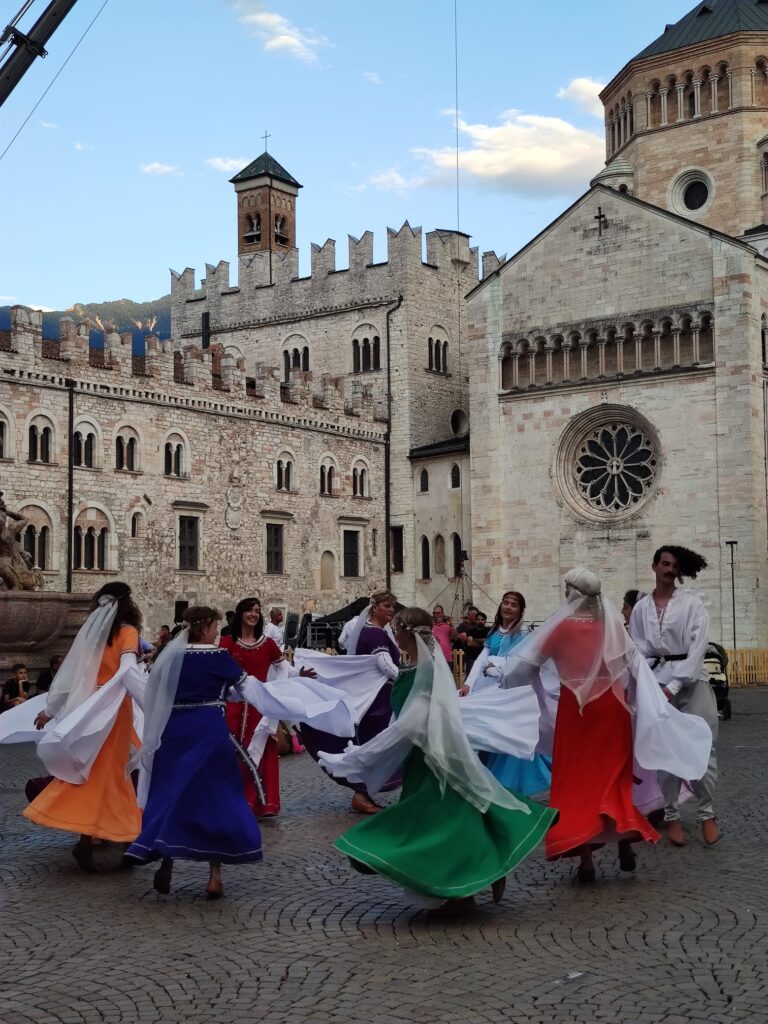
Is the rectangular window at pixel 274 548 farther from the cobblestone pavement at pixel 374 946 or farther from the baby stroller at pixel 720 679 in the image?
the cobblestone pavement at pixel 374 946

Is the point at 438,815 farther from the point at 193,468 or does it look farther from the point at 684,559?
the point at 193,468

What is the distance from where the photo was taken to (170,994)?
641cm

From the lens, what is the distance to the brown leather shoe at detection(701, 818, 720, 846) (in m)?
10.2

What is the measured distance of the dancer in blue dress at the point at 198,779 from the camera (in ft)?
28.2

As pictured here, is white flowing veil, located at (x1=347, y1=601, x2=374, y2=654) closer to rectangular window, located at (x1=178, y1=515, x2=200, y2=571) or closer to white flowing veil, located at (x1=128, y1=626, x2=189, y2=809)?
white flowing veil, located at (x1=128, y1=626, x2=189, y2=809)

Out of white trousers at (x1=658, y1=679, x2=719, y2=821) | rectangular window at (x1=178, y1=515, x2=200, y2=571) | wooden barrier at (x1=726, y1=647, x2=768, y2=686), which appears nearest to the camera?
white trousers at (x1=658, y1=679, x2=719, y2=821)

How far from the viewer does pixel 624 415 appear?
147 ft

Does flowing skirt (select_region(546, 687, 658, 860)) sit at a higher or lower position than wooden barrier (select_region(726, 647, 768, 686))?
higher

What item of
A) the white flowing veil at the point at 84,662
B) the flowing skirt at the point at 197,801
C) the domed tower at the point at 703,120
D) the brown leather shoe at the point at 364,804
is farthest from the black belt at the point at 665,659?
the domed tower at the point at 703,120

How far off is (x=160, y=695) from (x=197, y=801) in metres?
0.77

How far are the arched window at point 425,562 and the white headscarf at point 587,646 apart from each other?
136ft

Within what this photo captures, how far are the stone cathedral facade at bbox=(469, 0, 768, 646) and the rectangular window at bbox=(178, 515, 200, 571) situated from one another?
9.91 meters

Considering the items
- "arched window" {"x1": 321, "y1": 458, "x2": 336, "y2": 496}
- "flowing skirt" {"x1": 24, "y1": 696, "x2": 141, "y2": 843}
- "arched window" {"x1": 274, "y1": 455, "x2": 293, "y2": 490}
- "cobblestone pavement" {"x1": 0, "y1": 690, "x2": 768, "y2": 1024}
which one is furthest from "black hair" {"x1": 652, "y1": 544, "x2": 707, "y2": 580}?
"arched window" {"x1": 321, "y1": 458, "x2": 336, "y2": 496}

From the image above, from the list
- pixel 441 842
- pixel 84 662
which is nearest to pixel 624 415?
pixel 84 662
